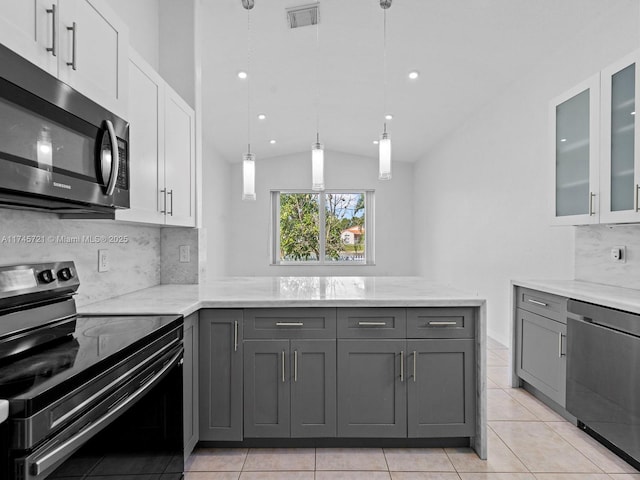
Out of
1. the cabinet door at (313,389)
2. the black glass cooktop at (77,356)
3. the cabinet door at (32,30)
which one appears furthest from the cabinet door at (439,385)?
the cabinet door at (32,30)

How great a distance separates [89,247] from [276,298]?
990 mm

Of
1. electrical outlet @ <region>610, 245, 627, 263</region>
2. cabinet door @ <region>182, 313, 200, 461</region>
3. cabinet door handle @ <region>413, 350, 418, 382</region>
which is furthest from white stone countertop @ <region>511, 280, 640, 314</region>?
cabinet door @ <region>182, 313, 200, 461</region>

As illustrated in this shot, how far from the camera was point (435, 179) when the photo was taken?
6246 millimetres

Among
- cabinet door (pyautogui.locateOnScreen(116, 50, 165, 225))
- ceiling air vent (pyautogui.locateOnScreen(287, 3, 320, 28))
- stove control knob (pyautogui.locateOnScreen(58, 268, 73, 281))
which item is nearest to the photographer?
stove control knob (pyautogui.locateOnScreen(58, 268, 73, 281))

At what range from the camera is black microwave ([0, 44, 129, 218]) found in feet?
3.54

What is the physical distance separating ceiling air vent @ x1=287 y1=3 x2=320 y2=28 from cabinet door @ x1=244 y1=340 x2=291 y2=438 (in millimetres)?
2275

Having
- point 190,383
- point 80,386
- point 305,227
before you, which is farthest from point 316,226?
point 80,386

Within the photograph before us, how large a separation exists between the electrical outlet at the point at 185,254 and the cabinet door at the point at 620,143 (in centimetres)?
269

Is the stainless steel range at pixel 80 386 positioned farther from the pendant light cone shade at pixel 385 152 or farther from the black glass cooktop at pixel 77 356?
the pendant light cone shade at pixel 385 152

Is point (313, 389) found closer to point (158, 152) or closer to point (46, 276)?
point (46, 276)

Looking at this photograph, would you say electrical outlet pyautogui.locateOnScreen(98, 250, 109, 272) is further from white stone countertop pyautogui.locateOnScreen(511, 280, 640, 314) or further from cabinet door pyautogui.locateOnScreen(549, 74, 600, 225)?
cabinet door pyautogui.locateOnScreen(549, 74, 600, 225)

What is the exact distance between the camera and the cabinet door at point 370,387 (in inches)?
84.8

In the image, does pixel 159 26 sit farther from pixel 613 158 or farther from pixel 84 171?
pixel 613 158

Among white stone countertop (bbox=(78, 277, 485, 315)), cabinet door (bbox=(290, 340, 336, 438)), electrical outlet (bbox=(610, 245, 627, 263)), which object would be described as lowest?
cabinet door (bbox=(290, 340, 336, 438))
